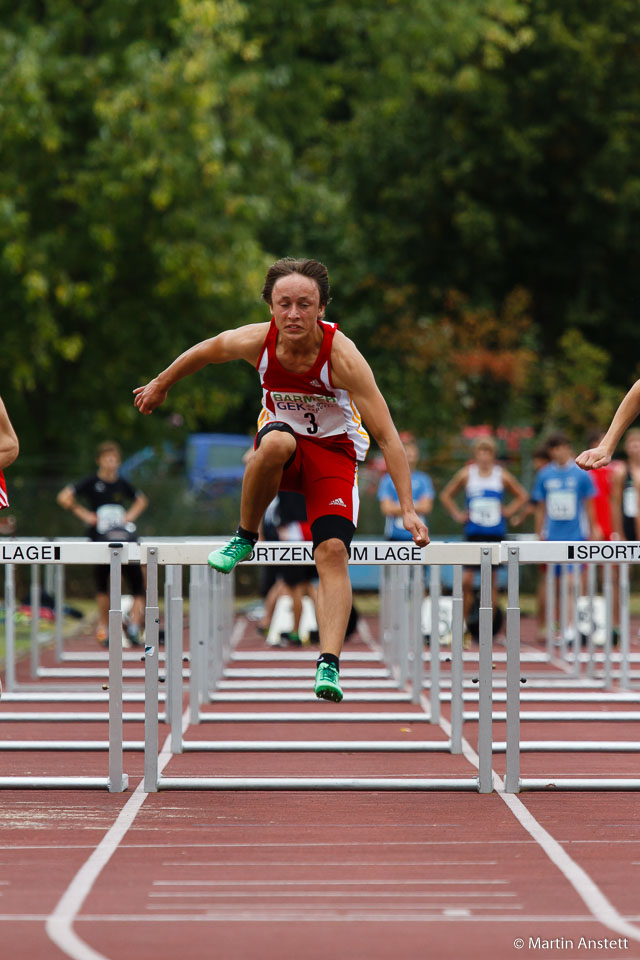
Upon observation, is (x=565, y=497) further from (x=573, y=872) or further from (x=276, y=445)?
(x=573, y=872)

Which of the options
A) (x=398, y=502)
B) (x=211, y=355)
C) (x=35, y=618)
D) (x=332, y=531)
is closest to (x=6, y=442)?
(x=211, y=355)

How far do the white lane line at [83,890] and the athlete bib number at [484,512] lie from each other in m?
8.01

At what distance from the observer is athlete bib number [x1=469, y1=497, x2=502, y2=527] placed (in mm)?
14797

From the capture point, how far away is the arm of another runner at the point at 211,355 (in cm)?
662

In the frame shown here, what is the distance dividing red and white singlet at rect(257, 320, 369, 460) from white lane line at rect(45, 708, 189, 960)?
1.77m

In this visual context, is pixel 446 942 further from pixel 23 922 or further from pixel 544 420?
pixel 544 420

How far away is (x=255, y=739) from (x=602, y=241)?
24590mm

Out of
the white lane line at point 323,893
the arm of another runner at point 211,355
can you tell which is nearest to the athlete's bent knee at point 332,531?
the arm of another runner at point 211,355

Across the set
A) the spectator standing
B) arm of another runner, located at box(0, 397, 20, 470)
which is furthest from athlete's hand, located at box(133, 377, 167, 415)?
the spectator standing

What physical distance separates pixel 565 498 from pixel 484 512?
0.79 meters

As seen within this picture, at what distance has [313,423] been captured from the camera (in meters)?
6.76

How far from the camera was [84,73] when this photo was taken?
20094 millimetres

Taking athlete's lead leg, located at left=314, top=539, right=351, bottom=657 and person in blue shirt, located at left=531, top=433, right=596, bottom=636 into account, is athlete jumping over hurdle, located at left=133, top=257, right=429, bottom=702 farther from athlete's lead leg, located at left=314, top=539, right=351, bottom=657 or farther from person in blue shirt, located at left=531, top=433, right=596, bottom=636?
person in blue shirt, located at left=531, top=433, right=596, bottom=636

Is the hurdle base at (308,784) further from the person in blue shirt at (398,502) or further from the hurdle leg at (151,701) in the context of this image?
the person in blue shirt at (398,502)
